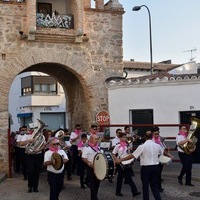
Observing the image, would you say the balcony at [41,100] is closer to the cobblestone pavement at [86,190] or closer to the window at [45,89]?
the window at [45,89]

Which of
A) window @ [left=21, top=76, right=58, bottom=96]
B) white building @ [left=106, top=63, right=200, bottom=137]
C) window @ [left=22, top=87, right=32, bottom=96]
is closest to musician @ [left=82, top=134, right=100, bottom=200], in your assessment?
white building @ [left=106, top=63, right=200, bottom=137]

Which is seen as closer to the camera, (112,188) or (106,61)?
(112,188)

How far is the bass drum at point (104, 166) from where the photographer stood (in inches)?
357

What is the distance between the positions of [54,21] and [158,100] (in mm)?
4950

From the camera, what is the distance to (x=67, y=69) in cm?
1617

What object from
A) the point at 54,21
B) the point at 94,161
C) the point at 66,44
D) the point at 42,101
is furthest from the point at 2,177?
the point at 42,101

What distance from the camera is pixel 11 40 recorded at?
587 inches

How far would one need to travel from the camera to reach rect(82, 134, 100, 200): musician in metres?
9.59

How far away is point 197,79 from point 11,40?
6.90 metres

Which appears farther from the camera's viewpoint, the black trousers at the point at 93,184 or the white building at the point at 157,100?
the white building at the point at 157,100

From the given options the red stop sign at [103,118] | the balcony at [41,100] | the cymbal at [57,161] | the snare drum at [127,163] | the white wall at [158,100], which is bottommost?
the snare drum at [127,163]

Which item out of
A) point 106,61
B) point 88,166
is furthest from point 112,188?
point 106,61

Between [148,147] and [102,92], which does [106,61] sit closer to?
[102,92]

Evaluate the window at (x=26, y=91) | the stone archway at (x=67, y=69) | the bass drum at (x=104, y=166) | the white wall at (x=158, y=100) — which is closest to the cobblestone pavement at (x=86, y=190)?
the bass drum at (x=104, y=166)
